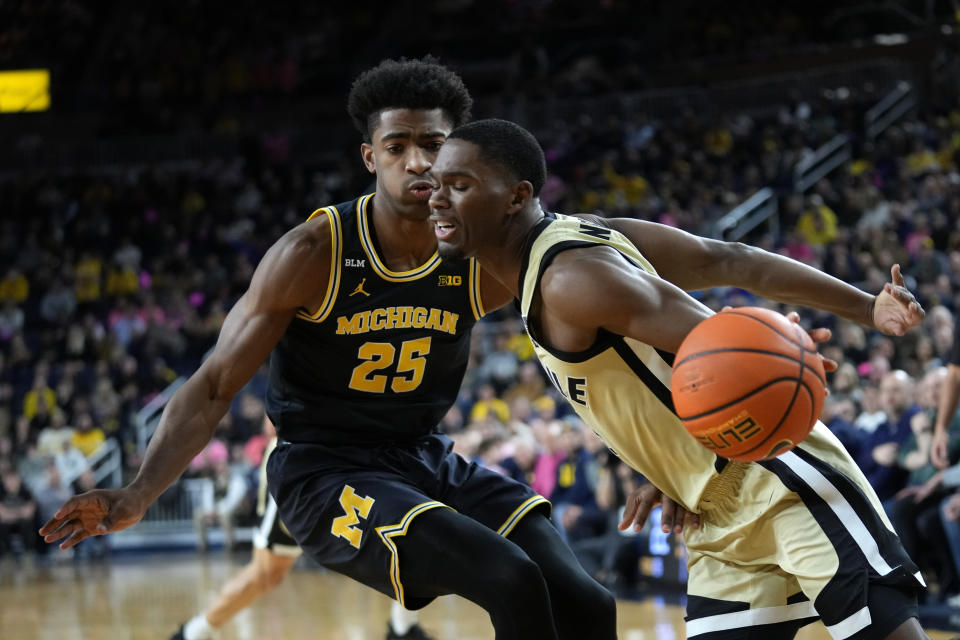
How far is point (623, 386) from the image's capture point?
3.21m

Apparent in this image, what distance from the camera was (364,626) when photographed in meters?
7.99

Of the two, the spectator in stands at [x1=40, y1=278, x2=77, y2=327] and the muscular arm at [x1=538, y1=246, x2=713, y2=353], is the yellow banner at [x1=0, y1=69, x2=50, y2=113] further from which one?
the muscular arm at [x1=538, y1=246, x2=713, y2=353]

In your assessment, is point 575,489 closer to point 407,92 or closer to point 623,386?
point 407,92

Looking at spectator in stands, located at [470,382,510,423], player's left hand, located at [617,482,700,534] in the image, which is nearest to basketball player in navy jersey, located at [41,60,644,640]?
player's left hand, located at [617,482,700,534]

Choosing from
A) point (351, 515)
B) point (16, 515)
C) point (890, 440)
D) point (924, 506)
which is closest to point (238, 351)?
point (351, 515)

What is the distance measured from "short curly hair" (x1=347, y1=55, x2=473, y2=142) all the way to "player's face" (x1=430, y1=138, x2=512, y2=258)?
75cm

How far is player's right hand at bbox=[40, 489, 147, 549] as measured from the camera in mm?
3357

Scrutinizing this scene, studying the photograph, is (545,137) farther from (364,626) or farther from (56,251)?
(364,626)

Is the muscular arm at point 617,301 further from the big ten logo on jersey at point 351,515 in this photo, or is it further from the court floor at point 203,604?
the court floor at point 203,604

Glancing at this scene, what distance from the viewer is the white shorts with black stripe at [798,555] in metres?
3.07

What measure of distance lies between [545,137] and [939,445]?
14112 millimetres

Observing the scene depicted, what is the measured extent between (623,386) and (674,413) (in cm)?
16

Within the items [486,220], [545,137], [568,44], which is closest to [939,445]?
[486,220]

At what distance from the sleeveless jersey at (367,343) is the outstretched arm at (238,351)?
103mm
